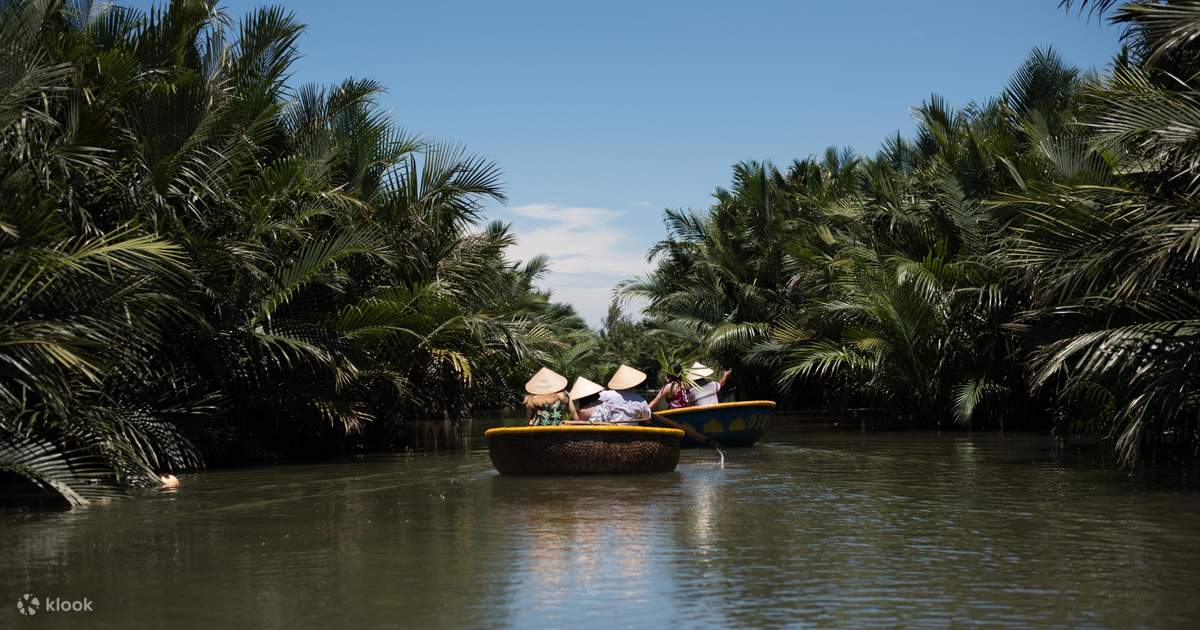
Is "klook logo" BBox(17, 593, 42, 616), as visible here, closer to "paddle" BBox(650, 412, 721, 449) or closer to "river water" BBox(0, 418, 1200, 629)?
"river water" BBox(0, 418, 1200, 629)

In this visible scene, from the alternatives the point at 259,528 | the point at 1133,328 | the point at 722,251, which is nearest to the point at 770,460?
the point at 1133,328

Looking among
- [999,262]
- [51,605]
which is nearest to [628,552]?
[51,605]

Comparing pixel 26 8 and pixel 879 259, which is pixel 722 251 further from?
pixel 26 8

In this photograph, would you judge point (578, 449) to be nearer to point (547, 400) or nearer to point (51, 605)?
point (547, 400)

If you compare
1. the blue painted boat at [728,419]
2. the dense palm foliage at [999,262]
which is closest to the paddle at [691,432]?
the blue painted boat at [728,419]

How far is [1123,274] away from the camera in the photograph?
12508 millimetres

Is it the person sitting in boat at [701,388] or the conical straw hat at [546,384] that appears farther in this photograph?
the person sitting in boat at [701,388]

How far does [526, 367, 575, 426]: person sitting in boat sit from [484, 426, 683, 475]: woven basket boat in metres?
1.19

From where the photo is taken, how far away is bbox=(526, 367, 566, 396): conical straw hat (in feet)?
53.4

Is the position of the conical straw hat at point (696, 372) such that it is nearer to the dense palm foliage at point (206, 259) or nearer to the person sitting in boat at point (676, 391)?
the person sitting in boat at point (676, 391)

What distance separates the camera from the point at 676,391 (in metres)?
20.5

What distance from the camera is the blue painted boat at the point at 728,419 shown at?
19.8 metres

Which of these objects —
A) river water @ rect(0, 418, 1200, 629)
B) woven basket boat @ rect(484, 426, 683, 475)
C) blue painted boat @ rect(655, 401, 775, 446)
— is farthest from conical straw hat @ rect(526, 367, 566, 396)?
blue painted boat @ rect(655, 401, 775, 446)

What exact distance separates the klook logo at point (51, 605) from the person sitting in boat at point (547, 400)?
30.1ft
